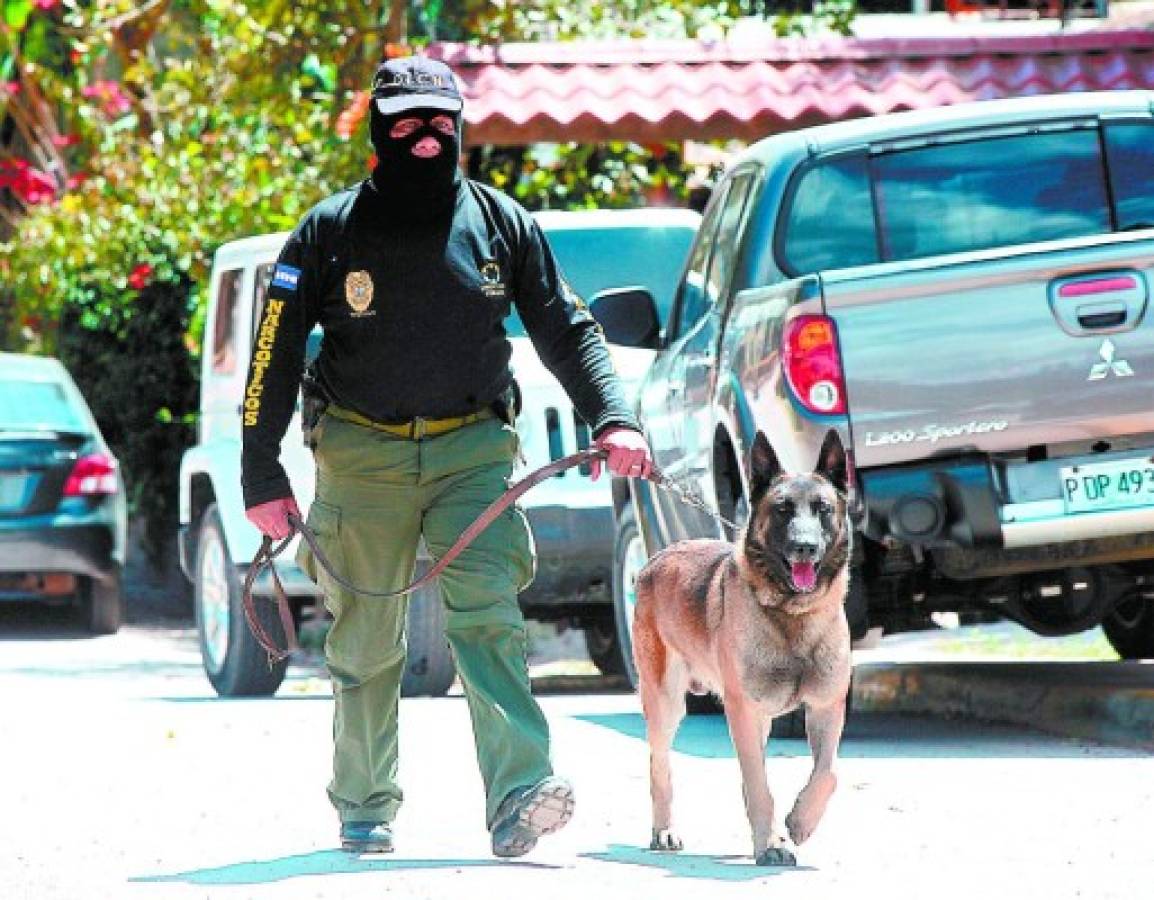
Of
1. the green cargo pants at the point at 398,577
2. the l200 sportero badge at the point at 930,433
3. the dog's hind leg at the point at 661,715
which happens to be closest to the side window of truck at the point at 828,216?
the l200 sportero badge at the point at 930,433

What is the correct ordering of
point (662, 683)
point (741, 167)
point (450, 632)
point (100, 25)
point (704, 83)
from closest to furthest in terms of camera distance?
point (450, 632) < point (662, 683) < point (741, 167) < point (704, 83) < point (100, 25)

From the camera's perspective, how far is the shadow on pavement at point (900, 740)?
992cm

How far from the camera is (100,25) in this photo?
22.3m

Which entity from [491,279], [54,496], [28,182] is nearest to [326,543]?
[491,279]

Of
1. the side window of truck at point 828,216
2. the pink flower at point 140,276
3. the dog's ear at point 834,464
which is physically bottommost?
the dog's ear at point 834,464

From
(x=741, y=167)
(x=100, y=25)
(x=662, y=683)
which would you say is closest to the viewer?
(x=662, y=683)

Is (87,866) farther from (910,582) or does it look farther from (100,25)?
(100,25)

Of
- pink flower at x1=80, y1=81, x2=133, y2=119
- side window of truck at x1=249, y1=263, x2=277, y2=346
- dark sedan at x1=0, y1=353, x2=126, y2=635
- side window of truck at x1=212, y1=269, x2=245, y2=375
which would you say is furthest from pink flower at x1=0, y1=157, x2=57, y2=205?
side window of truck at x1=249, y1=263, x2=277, y2=346

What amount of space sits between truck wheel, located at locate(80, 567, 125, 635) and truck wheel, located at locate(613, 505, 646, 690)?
7090mm

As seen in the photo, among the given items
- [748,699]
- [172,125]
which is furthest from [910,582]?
[172,125]

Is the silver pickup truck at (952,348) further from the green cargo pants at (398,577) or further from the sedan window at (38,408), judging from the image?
the sedan window at (38,408)

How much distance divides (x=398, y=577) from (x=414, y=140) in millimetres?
1151

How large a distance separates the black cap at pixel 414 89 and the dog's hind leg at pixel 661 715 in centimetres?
184

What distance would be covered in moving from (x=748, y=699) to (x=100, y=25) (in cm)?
1558
